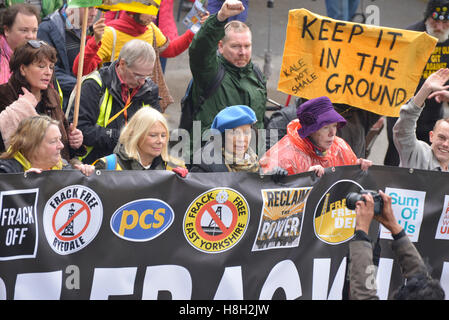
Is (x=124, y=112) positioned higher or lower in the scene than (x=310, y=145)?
higher

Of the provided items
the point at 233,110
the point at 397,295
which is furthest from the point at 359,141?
the point at 397,295

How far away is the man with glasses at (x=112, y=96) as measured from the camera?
219 inches

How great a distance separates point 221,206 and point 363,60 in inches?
90.3

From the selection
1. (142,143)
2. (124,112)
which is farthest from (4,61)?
(142,143)

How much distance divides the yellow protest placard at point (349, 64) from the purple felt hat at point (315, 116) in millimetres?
952

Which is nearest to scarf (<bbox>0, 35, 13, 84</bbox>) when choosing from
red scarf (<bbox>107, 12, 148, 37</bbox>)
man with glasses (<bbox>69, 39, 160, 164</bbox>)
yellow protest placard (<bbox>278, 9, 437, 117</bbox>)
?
man with glasses (<bbox>69, 39, 160, 164</bbox>)

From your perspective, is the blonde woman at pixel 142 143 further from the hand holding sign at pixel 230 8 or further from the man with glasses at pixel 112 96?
the hand holding sign at pixel 230 8

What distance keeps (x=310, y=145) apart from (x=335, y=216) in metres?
0.60

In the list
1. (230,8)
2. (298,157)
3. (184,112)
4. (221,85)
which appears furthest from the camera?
(184,112)

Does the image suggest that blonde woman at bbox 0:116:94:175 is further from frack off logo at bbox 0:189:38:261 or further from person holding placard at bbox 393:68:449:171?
person holding placard at bbox 393:68:449:171

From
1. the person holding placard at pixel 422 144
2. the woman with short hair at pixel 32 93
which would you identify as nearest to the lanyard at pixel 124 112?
the woman with short hair at pixel 32 93

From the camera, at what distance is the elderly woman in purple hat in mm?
5371

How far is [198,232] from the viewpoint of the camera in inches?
185

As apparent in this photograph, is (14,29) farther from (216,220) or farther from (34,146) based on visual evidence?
(216,220)
